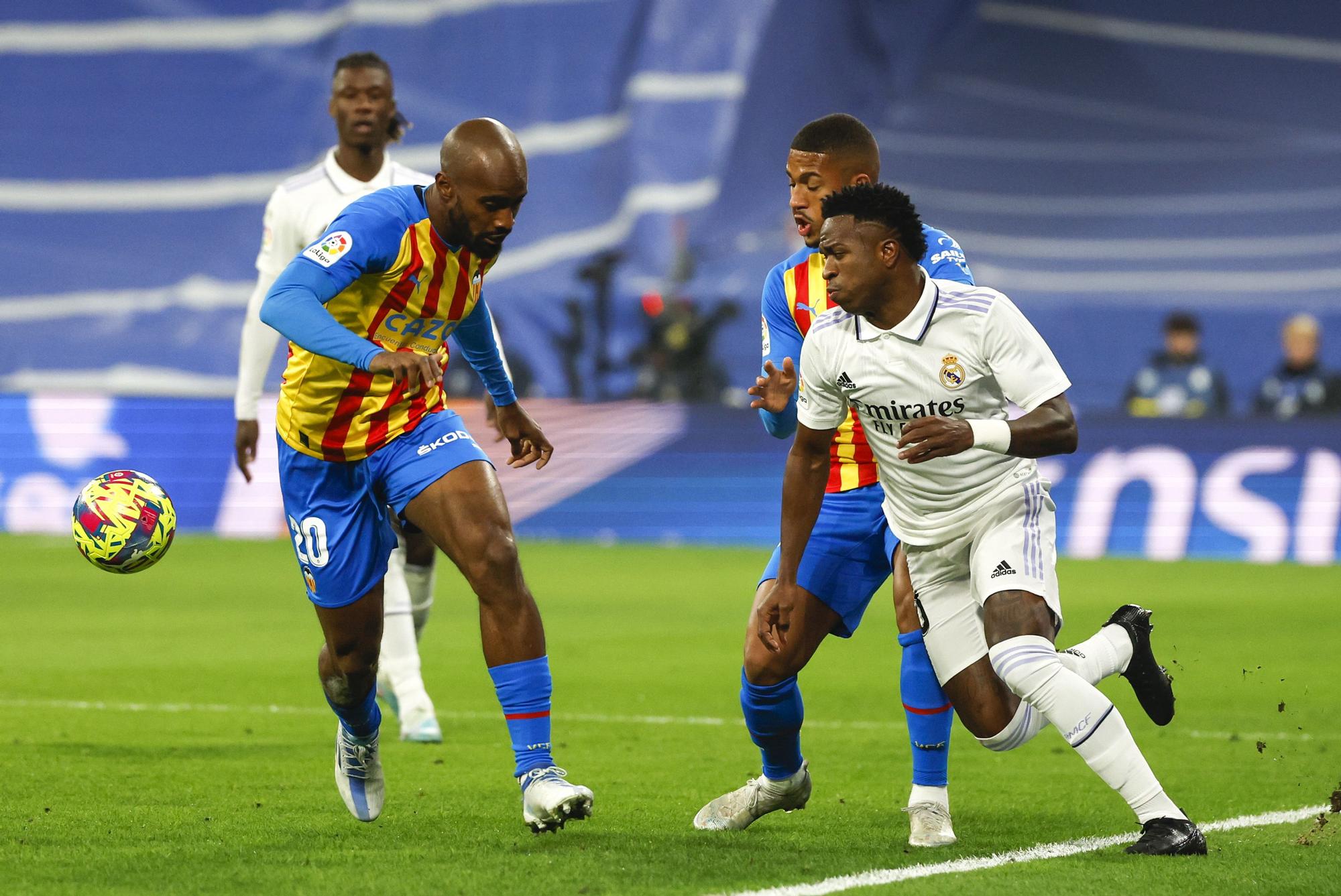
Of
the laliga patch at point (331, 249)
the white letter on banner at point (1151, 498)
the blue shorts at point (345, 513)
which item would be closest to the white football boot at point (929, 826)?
the blue shorts at point (345, 513)

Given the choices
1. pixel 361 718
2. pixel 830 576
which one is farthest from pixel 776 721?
pixel 361 718

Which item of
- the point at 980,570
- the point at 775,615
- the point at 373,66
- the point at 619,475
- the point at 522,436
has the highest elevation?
the point at 373,66

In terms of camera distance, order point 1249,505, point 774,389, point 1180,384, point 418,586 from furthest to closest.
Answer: point 1180,384, point 1249,505, point 418,586, point 774,389

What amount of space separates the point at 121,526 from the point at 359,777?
4.58ft

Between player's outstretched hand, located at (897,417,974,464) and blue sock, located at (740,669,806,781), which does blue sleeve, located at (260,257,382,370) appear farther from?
blue sock, located at (740,669,806,781)

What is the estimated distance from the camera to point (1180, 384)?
1772cm

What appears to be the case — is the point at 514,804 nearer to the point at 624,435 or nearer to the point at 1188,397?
the point at 624,435

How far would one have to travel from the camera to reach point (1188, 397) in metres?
17.7

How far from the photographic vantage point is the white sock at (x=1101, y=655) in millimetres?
5684

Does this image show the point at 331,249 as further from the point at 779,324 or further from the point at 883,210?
the point at 883,210

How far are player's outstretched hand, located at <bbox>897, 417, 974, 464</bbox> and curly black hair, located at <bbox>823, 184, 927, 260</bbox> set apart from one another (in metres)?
0.72

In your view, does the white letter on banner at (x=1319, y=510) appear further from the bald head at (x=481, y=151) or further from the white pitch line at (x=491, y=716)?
the bald head at (x=481, y=151)

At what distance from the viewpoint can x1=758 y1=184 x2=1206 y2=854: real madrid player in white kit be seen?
17.7 feet

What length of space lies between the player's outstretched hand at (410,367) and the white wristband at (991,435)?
146cm
